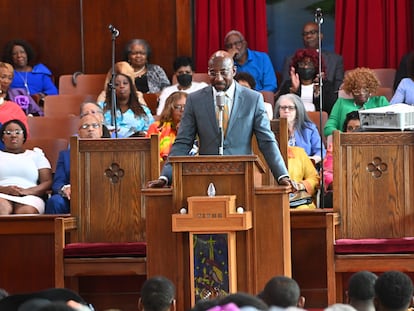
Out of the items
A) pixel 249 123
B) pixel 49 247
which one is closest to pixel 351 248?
pixel 249 123

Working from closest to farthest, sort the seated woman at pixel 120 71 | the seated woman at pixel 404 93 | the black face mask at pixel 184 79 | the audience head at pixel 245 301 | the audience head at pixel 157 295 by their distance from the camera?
1. the audience head at pixel 245 301
2. the audience head at pixel 157 295
3. the seated woman at pixel 404 93
4. the seated woman at pixel 120 71
5. the black face mask at pixel 184 79

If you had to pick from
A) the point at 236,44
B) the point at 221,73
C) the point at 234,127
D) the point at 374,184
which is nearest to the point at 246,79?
the point at 236,44

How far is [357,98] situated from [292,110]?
87 cm

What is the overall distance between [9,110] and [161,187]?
10.9 feet

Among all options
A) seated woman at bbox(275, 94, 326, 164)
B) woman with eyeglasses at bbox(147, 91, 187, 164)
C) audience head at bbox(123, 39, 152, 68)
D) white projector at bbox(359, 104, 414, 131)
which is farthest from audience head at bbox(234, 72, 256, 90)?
white projector at bbox(359, 104, 414, 131)

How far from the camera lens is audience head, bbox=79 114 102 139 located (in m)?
7.47

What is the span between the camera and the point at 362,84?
28.6 ft

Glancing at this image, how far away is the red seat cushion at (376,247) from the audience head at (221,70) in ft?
3.31

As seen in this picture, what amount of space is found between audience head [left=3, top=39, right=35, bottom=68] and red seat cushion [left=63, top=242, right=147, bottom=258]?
13.7ft

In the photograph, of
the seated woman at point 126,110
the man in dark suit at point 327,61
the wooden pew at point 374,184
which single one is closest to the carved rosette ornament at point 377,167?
the wooden pew at point 374,184

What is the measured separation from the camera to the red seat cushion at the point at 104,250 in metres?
6.19

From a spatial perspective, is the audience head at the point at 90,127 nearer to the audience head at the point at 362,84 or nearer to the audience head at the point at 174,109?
Result: the audience head at the point at 174,109

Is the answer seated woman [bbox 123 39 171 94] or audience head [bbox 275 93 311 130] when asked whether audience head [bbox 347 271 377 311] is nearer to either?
audience head [bbox 275 93 311 130]

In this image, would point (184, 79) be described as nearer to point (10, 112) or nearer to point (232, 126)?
point (10, 112)
